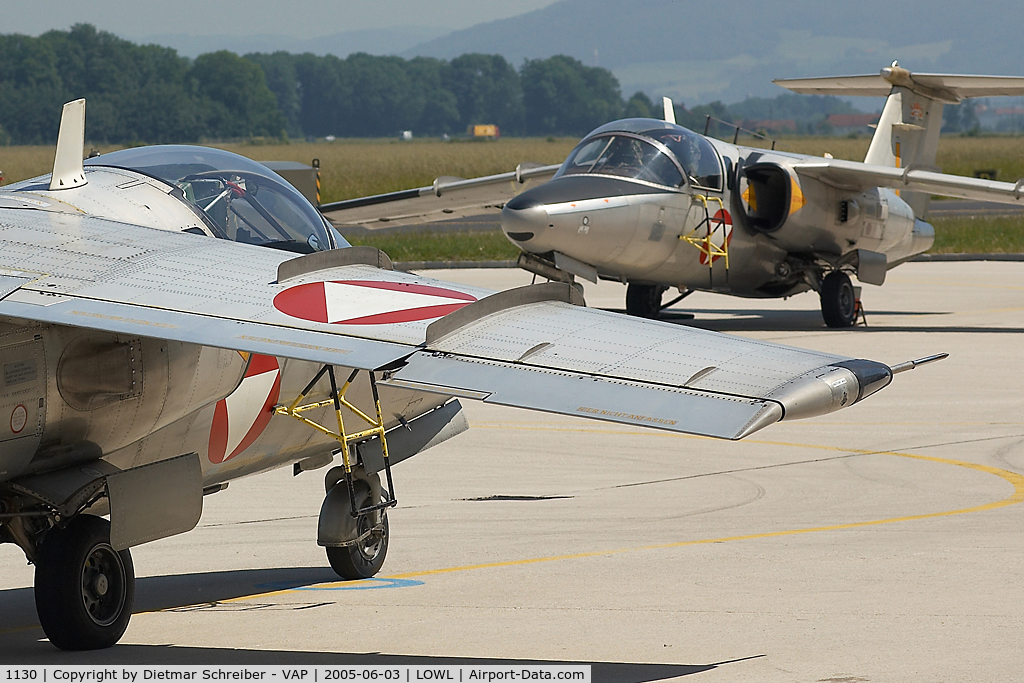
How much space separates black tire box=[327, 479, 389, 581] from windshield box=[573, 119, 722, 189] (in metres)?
14.4

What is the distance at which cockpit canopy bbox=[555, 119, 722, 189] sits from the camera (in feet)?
73.3

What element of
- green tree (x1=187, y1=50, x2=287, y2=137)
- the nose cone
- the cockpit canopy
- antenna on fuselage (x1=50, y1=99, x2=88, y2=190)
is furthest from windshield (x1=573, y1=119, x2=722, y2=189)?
green tree (x1=187, y1=50, x2=287, y2=137)

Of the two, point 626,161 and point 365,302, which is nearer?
point 365,302

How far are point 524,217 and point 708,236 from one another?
357cm

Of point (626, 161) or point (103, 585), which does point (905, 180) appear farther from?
point (103, 585)

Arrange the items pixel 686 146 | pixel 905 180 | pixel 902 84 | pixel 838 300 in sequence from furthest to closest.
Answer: pixel 902 84 → pixel 838 300 → pixel 905 180 → pixel 686 146

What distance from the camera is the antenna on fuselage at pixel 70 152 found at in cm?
776

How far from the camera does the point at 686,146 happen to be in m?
22.8

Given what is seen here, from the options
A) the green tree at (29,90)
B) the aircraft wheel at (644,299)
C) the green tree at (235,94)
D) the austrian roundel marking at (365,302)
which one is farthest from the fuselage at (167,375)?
the green tree at (235,94)

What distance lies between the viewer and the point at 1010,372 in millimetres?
18891

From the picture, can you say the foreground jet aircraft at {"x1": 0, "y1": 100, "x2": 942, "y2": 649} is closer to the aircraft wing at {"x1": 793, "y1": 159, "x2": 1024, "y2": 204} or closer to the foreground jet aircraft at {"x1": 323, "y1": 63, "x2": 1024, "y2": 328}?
the foreground jet aircraft at {"x1": 323, "y1": 63, "x2": 1024, "y2": 328}

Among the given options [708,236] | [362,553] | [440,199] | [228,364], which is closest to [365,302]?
[228,364]

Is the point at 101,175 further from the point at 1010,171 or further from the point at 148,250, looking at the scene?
the point at 1010,171

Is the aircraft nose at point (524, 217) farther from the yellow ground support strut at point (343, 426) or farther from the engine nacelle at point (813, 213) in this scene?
the yellow ground support strut at point (343, 426)
